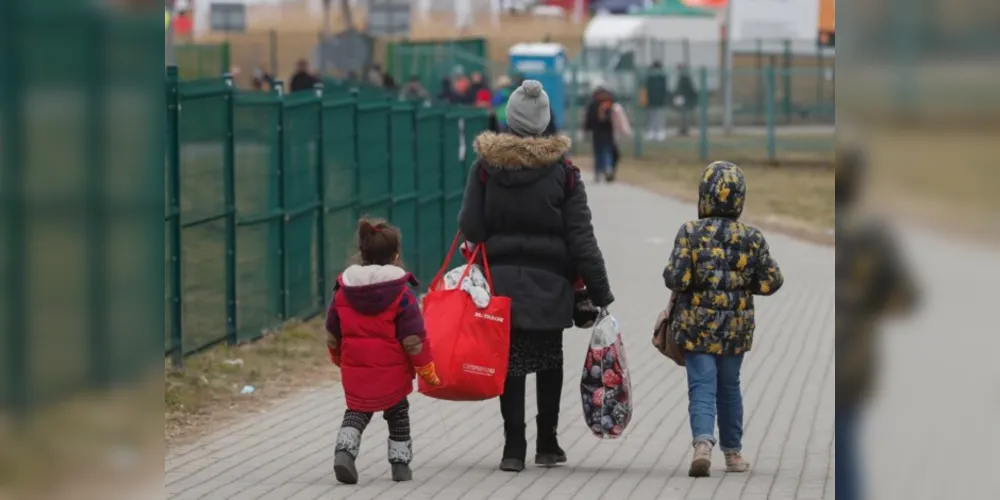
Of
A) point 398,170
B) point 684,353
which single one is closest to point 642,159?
point 398,170

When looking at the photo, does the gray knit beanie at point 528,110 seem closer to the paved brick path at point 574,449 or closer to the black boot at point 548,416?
the black boot at point 548,416

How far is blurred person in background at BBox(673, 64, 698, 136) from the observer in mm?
42594

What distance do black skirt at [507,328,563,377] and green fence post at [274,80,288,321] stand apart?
539 cm

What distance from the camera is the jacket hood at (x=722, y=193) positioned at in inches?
304

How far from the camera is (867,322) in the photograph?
133 inches

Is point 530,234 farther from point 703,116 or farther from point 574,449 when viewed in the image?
point 703,116

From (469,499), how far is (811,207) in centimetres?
2068

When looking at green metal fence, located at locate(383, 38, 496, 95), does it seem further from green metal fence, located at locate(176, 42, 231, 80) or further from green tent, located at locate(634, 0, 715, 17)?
green tent, located at locate(634, 0, 715, 17)

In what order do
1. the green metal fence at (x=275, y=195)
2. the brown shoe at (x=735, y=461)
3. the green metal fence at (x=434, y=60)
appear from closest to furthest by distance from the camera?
the brown shoe at (x=735, y=461)
the green metal fence at (x=275, y=195)
the green metal fence at (x=434, y=60)

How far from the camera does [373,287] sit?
7.49 meters

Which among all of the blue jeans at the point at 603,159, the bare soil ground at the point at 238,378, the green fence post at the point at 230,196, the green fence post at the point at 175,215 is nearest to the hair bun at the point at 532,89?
the bare soil ground at the point at 238,378

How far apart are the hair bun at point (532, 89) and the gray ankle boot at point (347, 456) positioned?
1556 millimetres

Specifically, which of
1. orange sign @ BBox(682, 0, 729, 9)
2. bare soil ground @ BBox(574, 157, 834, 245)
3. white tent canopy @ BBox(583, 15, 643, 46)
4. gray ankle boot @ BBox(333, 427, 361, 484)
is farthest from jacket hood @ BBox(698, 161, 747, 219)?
orange sign @ BBox(682, 0, 729, 9)

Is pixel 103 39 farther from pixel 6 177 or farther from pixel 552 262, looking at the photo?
pixel 552 262
